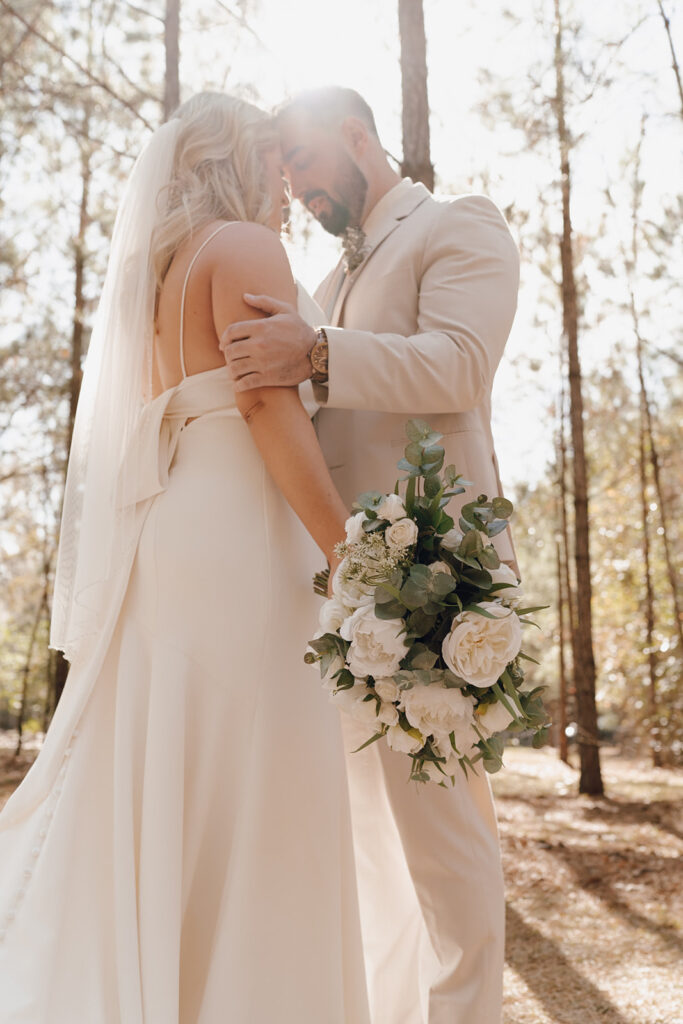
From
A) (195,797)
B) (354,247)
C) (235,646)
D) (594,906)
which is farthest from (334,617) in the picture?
(594,906)

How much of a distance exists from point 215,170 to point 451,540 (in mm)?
1167

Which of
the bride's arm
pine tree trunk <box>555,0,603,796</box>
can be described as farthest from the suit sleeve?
pine tree trunk <box>555,0,603,796</box>

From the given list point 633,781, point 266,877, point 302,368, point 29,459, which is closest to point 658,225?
point 633,781

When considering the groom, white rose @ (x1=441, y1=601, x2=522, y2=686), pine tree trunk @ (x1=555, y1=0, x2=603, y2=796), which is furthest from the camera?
pine tree trunk @ (x1=555, y1=0, x2=603, y2=796)

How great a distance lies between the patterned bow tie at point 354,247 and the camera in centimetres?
259

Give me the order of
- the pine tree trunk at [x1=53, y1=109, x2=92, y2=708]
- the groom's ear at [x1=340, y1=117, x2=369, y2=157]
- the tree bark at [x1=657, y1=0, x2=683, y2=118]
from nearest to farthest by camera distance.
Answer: the groom's ear at [x1=340, y1=117, x2=369, y2=157]
the tree bark at [x1=657, y1=0, x2=683, y2=118]
the pine tree trunk at [x1=53, y1=109, x2=92, y2=708]

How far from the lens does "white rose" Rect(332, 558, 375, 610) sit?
1553 mm

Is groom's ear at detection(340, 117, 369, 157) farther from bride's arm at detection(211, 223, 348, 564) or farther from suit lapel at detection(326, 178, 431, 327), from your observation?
bride's arm at detection(211, 223, 348, 564)

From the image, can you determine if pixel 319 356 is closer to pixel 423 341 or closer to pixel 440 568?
pixel 423 341

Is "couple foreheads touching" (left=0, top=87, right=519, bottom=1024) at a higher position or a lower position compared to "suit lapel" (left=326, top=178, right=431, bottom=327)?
lower

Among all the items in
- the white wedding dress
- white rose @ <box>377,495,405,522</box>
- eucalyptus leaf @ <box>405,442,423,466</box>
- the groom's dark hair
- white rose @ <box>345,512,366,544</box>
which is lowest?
the white wedding dress

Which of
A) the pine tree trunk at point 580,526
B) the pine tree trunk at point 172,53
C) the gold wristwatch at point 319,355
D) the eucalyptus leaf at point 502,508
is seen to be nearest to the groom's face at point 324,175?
the gold wristwatch at point 319,355

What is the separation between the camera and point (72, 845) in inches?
68.5

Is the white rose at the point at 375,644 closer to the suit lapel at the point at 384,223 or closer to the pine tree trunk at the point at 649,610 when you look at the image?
the suit lapel at the point at 384,223
